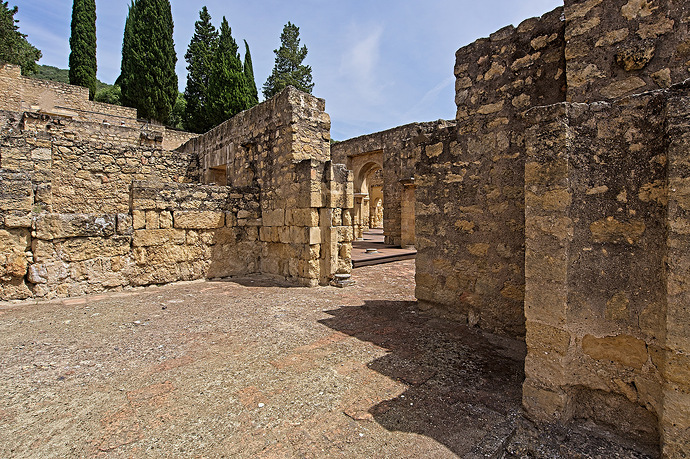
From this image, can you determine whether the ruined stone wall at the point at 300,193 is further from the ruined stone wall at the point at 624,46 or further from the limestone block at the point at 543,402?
the limestone block at the point at 543,402

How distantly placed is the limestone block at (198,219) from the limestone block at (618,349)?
20.8 ft

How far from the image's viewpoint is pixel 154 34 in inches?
957

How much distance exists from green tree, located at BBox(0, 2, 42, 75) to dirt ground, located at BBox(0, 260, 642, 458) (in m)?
28.5

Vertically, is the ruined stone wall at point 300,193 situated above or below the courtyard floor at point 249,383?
above

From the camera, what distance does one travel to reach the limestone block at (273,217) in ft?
22.6

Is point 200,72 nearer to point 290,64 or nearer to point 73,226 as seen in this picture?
point 290,64

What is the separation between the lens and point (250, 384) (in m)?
2.64

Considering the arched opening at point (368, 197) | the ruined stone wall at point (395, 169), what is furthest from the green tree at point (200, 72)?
the ruined stone wall at point (395, 169)

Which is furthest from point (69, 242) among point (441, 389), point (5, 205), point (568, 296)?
point (568, 296)

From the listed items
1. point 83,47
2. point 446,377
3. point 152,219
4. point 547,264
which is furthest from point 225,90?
point 547,264

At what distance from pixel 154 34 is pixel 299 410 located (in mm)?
30448

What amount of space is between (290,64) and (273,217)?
34585mm

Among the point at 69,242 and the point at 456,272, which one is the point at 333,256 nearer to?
the point at 456,272

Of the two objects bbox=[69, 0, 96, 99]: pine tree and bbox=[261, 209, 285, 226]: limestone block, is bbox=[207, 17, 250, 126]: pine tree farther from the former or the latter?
bbox=[261, 209, 285, 226]: limestone block
